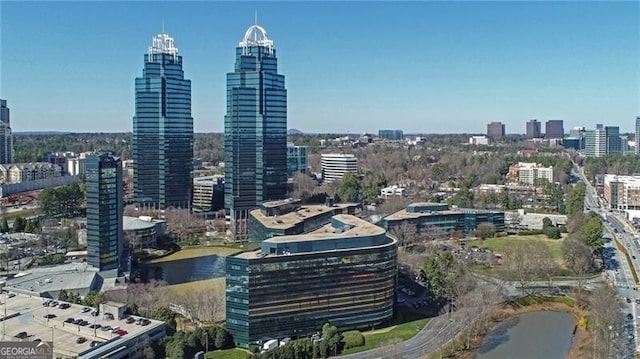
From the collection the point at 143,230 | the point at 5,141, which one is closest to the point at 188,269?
the point at 143,230

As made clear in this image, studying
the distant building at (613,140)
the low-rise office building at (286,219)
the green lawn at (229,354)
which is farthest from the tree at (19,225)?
the distant building at (613,140)

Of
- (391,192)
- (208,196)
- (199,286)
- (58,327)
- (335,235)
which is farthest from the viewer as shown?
(391,192)

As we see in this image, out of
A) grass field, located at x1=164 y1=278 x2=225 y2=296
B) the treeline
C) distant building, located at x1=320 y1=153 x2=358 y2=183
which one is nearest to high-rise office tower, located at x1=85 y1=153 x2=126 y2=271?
grass field, located at x1=164 y1=278 x2=225 y2=296

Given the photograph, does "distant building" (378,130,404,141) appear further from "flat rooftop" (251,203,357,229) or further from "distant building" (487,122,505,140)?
"flat rooftop" (251,203,357,229)

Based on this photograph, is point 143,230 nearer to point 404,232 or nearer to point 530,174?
point 404,232

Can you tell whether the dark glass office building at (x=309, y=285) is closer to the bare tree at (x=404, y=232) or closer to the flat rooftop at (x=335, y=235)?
the flat rooftop at (x=335, y=235)

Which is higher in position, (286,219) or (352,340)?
(286,219)

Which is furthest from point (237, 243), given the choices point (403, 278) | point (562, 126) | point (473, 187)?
point (562, 126)
